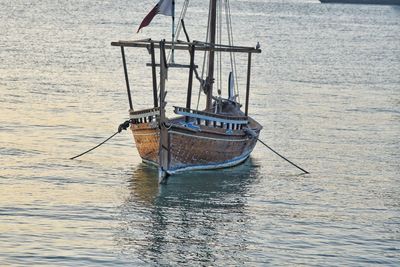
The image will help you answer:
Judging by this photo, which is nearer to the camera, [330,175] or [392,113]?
[330,175]

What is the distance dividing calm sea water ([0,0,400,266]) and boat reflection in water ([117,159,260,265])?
6cm

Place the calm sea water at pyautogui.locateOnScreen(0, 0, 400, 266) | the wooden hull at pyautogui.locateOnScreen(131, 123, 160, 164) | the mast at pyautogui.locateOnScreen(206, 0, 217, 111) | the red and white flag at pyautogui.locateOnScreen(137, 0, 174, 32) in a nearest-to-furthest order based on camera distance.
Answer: the calm sea water at pyautogui.locateOnScreen(0, 0, 400, 266), the wooden hull at pyautogui.locateOnScreen(131, 123, 160, 164), the red and white flag at pyautogui.locateOnScreen(137, 0, 174, 32), the mast at pyautogui.locateOnScreen(206, 0, 217, 111)

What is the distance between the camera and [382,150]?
181 feet

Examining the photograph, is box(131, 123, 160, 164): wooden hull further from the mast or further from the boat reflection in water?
the mast

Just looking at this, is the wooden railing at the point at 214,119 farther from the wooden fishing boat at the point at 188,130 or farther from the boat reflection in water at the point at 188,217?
the boat reflection in water at the point at 188,217

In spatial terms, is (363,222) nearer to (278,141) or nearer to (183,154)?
(183,154)

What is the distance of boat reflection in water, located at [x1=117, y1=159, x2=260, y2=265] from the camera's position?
3400 centimetres

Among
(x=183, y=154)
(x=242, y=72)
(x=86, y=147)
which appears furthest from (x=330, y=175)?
(x=242, y=72)

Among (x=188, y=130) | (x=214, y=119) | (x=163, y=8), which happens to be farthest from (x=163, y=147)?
(x=163, y=8)

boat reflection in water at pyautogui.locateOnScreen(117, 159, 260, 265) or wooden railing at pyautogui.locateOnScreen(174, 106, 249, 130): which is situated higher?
wooden railing at pyautogui.locateOnScreen(174, 106, 249, 130)

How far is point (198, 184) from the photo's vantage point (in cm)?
4378

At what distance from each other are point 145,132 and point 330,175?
7888 millimetres

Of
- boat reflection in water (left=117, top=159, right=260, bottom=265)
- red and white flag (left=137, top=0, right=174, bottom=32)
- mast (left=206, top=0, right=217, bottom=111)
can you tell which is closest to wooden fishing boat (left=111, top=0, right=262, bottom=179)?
mast (left=206, top=0, right=217, bottom=111)

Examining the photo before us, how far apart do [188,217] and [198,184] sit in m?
5.32
